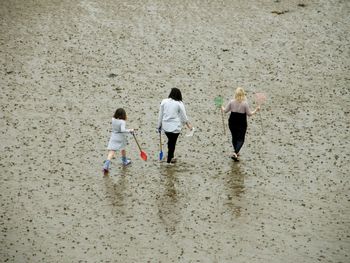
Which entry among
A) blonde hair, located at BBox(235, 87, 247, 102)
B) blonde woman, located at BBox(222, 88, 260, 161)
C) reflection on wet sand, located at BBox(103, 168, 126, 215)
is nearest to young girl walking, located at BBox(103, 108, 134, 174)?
reflection on wet sand, located at BBox(103, 168, 126, 215)

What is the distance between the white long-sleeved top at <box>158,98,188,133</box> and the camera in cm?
1048

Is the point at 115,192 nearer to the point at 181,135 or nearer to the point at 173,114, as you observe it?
the point at 173,114

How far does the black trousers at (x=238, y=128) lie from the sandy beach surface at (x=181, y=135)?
46cm

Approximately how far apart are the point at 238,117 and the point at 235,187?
1.61 meters

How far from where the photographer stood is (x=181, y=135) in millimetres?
12078

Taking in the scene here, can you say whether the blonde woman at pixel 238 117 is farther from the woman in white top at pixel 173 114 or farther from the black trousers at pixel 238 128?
the woman in white top at pixel 173 114

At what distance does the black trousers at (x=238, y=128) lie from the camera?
35.6 ft

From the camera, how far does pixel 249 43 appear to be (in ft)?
53.9

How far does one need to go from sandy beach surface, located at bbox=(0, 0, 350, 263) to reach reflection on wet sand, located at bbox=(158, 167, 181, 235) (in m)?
0.04

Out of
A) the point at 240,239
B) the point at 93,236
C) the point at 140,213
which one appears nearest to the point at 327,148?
the point at 240,239

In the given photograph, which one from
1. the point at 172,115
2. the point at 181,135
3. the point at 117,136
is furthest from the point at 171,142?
the point at 181,135

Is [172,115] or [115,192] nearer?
[115,192]

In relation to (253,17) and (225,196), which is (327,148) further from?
(253,17)

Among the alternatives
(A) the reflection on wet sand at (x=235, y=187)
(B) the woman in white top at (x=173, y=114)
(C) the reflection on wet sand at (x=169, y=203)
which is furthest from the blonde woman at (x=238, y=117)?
(C) the reflection on wet sand at (x=169, y=203)
